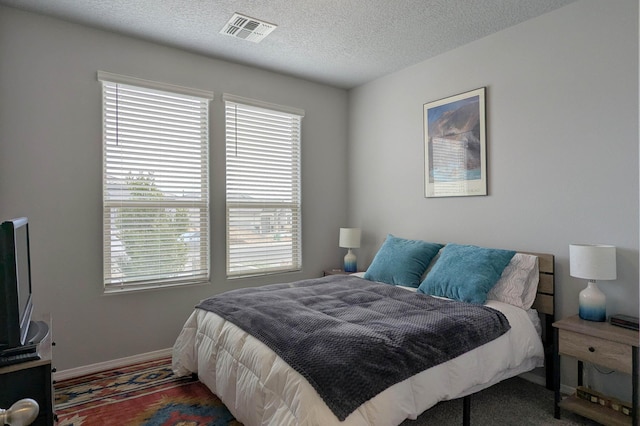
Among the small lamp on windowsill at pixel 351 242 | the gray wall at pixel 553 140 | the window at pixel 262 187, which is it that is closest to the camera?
the gray wall at pixel 553 140

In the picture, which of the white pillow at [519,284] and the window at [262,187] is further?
the window at [262,187]

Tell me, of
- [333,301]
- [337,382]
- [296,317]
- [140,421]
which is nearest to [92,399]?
[140,421]

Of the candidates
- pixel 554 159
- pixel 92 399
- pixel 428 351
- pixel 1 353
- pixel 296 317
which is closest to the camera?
pixel 1 353

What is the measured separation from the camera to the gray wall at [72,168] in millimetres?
2754

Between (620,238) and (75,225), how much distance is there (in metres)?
3.93

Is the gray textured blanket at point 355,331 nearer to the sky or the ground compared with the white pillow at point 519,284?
nearer to the ground

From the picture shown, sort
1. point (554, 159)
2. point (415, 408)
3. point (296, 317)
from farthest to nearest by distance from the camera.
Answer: point (554, 159) < point (296, 317) < point (415, 408)

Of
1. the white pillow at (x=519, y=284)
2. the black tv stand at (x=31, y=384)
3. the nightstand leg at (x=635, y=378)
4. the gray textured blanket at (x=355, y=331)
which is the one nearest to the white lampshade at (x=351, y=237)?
the gray textured blanket at (x=355, y=331)

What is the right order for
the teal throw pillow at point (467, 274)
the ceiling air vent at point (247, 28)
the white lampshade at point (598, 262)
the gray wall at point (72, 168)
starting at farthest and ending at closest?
the ceiling air vent at point (247, 28) → the gray wall at point (72, 168) → the teal throw pillow at point (467, 274) → the white lampshade at point (598, 262)

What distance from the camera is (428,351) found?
1.95m

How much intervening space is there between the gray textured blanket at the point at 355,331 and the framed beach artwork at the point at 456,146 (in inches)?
45.5

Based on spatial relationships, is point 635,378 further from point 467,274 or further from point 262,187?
point 262,187

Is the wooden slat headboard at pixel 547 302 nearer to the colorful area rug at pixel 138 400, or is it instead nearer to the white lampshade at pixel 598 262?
the white lampshade at pixel 598 262

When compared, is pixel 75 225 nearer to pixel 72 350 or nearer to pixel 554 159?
pixel 72 350
